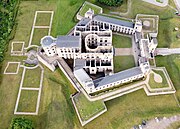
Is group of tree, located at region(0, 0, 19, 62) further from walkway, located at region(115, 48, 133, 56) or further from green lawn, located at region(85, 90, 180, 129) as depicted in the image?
green lawn, located at region(85, 90, 180, 129)

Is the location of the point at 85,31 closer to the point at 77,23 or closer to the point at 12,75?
the point at 77,23

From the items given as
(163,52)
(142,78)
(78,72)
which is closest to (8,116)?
(78,72)

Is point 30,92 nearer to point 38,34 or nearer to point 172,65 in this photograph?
point 38,34

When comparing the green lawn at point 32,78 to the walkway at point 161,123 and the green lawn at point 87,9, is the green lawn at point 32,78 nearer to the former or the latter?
A: the green lawn at point 87,9

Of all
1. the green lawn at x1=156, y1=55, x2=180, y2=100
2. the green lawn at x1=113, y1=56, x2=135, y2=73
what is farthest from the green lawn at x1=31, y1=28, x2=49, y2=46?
the green lawn at x1=156, y1=55, x2=180, y2=100

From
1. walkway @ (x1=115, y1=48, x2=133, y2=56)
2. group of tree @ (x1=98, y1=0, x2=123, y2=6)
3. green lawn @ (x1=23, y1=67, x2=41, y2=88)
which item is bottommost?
green lawn @ (x1=23, y1=67, x2=41, y2=88)

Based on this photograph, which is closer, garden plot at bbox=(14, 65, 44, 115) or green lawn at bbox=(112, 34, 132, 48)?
garden plot at bbox=(14, 65, 44, 115)
